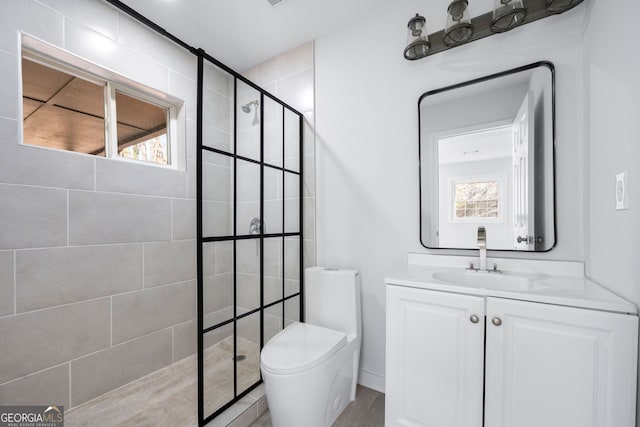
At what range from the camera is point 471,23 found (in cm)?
142

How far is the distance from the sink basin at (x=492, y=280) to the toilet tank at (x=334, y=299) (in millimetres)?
555

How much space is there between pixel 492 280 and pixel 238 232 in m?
1.38

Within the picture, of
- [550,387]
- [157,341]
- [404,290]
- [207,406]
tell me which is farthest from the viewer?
[157,341]

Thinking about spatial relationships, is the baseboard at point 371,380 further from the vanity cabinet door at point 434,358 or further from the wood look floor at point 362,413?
the vanity cabinet door at point 434,358

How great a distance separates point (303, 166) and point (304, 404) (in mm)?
1548

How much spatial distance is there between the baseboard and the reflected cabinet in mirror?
37.3 inches

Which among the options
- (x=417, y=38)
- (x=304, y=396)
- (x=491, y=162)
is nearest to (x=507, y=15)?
(x=417, y=38)

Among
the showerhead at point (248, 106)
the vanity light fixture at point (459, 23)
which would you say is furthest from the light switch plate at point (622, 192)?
the showerhead at point (248, 106)

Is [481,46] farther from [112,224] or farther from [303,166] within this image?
[112,224]

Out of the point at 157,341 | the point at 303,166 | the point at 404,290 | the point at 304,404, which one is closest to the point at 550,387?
the point at 404,290

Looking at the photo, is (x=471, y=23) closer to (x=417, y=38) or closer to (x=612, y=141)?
(x=417, y=38)

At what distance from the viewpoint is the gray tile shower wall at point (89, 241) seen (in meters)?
1.33

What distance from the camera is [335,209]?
1.98 metres

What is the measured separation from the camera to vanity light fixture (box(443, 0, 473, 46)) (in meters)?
1.40
